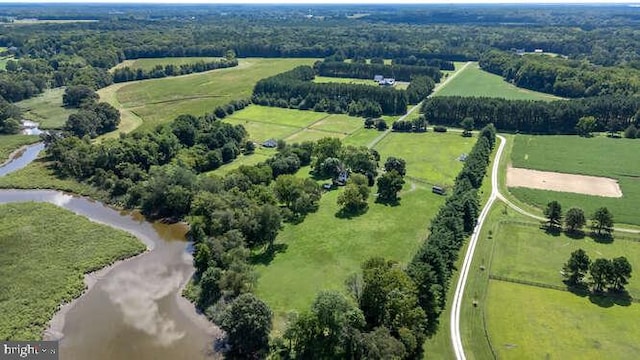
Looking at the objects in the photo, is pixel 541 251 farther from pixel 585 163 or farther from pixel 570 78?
pixel 570 78

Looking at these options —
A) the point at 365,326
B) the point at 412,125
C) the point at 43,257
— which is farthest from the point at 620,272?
the point at 43,257

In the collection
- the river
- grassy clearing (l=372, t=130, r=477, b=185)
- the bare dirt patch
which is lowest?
the river

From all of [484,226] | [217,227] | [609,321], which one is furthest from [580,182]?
[217,227]

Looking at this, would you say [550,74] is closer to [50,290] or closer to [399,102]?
→ [399,102]

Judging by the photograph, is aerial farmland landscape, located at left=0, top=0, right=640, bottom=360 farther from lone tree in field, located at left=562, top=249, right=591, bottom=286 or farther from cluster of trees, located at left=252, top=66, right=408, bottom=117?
cluster of trees, located at left=252, top=66, right=408, bottom=117

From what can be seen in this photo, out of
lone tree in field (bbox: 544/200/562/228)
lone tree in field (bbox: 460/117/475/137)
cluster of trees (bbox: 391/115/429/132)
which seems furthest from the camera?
cluster of trees (bbox: 391/115/429/132)

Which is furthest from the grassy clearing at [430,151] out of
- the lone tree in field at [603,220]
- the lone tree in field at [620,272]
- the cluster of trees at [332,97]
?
the lone tree in field at [620,272]

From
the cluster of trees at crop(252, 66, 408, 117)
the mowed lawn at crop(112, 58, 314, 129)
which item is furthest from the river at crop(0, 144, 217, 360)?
the cluster of trees at crop(252, 66, 408, 117)
